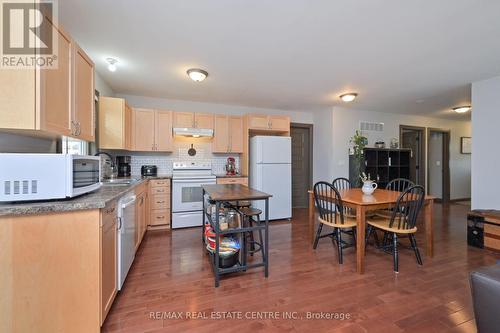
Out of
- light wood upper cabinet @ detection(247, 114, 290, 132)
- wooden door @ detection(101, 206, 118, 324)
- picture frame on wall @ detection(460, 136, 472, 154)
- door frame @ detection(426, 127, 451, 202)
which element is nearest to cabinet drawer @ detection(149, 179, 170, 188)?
light wood upper cabinet @ detection(247, 114, 290, 132)

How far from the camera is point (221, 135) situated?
14.7ft

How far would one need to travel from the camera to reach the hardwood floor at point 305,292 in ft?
5.34

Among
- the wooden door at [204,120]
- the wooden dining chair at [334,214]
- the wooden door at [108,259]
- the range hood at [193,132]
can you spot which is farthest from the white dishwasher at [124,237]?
the wooden door at [204,120]

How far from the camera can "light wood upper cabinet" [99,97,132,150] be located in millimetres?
3283

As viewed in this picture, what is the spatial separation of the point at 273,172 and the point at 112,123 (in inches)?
112

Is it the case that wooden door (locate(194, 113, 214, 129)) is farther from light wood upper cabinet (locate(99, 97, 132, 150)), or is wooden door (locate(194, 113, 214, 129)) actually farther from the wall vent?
the wall vent

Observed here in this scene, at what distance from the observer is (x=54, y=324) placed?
1336 mm

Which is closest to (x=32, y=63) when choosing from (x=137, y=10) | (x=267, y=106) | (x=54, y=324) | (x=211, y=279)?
(x=137, y=10)

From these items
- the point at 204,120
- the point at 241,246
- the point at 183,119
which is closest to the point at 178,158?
the point at 183,119

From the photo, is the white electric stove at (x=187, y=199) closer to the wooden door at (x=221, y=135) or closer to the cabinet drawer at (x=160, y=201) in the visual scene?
the cabinet drawer at (x=160, y=201)

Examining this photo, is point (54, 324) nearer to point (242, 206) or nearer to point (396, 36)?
point (242, 206)

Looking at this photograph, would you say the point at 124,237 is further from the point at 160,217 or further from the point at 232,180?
the point at 232,180

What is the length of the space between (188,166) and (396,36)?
12.1 feet

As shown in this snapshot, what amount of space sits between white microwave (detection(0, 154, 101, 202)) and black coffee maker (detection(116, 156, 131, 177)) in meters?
2.67
